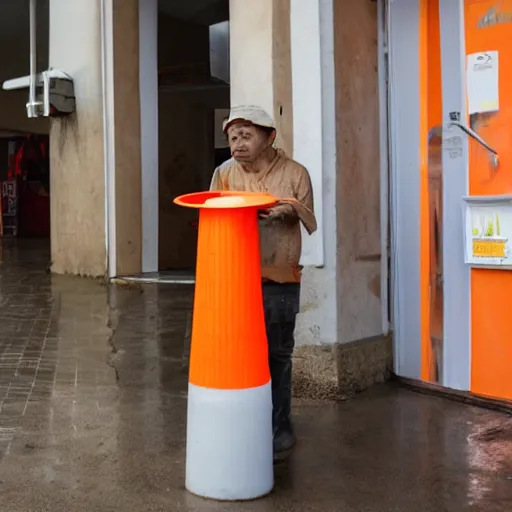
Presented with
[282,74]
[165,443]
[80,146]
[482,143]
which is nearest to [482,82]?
[482,143]

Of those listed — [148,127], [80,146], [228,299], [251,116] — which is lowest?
[228,299]

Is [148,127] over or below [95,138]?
over

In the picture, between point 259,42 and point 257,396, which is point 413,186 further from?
point 257,396

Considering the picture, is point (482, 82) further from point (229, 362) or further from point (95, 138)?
point (95, 138)

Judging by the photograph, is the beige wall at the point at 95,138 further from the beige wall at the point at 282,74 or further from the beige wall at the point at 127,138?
the beige wall at the point at 282,74

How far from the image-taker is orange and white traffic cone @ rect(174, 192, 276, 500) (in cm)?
300

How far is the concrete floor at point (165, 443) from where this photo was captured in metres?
3.11

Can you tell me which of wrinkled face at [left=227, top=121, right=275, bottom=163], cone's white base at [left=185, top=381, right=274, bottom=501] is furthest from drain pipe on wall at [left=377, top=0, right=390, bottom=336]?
cone's white base at [left=185, top=381, right=274, bottom=501]

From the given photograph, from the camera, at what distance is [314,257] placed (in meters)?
4.57

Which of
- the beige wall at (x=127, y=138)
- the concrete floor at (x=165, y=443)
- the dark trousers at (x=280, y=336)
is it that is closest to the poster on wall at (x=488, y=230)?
the concrete floor at (x=165, y=443)

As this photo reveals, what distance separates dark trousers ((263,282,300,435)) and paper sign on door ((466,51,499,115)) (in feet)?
5.47

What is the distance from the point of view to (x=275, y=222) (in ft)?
11.4

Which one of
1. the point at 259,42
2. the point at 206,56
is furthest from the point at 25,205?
the point at 259,42

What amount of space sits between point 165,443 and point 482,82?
109 inches
